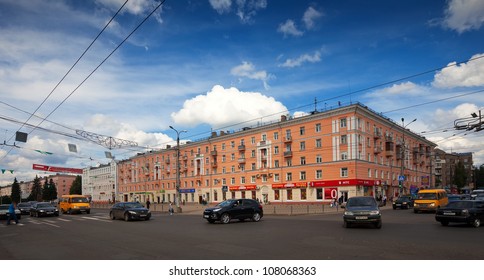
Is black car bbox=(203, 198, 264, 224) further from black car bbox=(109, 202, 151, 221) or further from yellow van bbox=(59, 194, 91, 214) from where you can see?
yellow van bbox=(59, 194, 91, 214)

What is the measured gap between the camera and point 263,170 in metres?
66.9

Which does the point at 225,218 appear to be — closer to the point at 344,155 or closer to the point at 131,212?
the point at 131,212

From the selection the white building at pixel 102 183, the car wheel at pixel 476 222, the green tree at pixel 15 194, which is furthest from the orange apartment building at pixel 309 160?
the green tree at pixel 15 194

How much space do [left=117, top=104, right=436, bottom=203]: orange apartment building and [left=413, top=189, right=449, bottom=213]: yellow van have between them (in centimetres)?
1184

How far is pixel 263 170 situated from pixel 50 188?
107926 mm

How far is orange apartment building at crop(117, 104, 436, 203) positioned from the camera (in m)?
55.2

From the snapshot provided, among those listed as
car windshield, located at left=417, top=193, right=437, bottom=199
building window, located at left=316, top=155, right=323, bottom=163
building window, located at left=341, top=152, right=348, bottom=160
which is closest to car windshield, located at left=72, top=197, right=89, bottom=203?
car windshield, located at left=417, top=193, right=437, bottom=199

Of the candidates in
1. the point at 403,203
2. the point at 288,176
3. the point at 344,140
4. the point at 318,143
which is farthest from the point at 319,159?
the point at 403,203

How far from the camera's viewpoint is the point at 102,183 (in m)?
125

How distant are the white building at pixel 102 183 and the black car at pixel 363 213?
102562mm

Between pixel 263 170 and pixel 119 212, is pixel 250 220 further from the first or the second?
pixel 263 170

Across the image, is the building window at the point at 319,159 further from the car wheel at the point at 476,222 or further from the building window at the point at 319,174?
the car wheel at the point at 476,222

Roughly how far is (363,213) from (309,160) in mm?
43240

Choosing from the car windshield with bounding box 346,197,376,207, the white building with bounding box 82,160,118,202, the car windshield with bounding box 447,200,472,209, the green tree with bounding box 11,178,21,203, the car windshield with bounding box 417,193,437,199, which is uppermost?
the car windshield with bounding box 346,197,376,207
